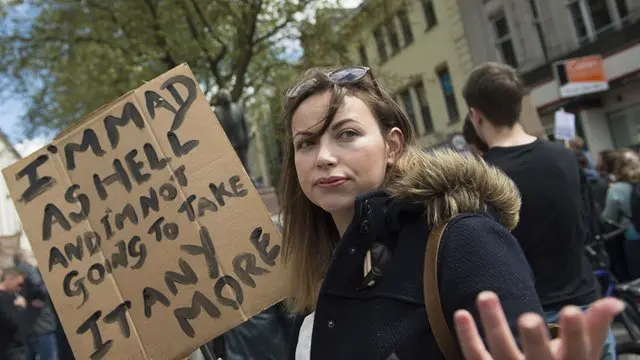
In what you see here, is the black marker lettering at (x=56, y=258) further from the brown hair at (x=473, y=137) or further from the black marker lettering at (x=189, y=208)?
the brown hair at (x=473, y=137)

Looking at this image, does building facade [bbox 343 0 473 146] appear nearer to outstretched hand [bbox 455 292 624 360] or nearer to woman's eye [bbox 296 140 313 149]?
woman's eye [bbox 296 140 313 149]

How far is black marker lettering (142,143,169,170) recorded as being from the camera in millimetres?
1896

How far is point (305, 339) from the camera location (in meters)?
1.55

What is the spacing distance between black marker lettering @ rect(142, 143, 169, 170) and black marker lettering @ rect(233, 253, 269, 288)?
1.23ft

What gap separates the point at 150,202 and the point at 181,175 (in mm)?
125

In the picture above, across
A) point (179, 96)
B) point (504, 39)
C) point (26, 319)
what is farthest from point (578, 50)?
point (179, 96)

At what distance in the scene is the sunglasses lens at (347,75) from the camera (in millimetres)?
1442

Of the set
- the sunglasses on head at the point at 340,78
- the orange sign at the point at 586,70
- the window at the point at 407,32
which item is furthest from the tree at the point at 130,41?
the window at the point at 407,32

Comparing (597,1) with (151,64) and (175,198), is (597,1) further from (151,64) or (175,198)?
(175,198)

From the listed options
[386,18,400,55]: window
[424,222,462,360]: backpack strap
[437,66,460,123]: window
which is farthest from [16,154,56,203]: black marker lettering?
[386,18,400,55]: window

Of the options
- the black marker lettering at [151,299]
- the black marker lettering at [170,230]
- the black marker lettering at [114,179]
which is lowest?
the black marker lettering at [151,299]

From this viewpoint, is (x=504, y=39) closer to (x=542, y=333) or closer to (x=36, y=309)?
(x=36, y=309)

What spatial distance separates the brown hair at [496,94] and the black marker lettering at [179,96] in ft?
3.80

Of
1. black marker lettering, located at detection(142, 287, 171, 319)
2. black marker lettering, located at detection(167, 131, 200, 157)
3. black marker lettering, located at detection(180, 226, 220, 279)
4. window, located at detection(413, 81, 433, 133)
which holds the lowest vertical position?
black marker lettering, located at detection(142, 287, 171, 319)
